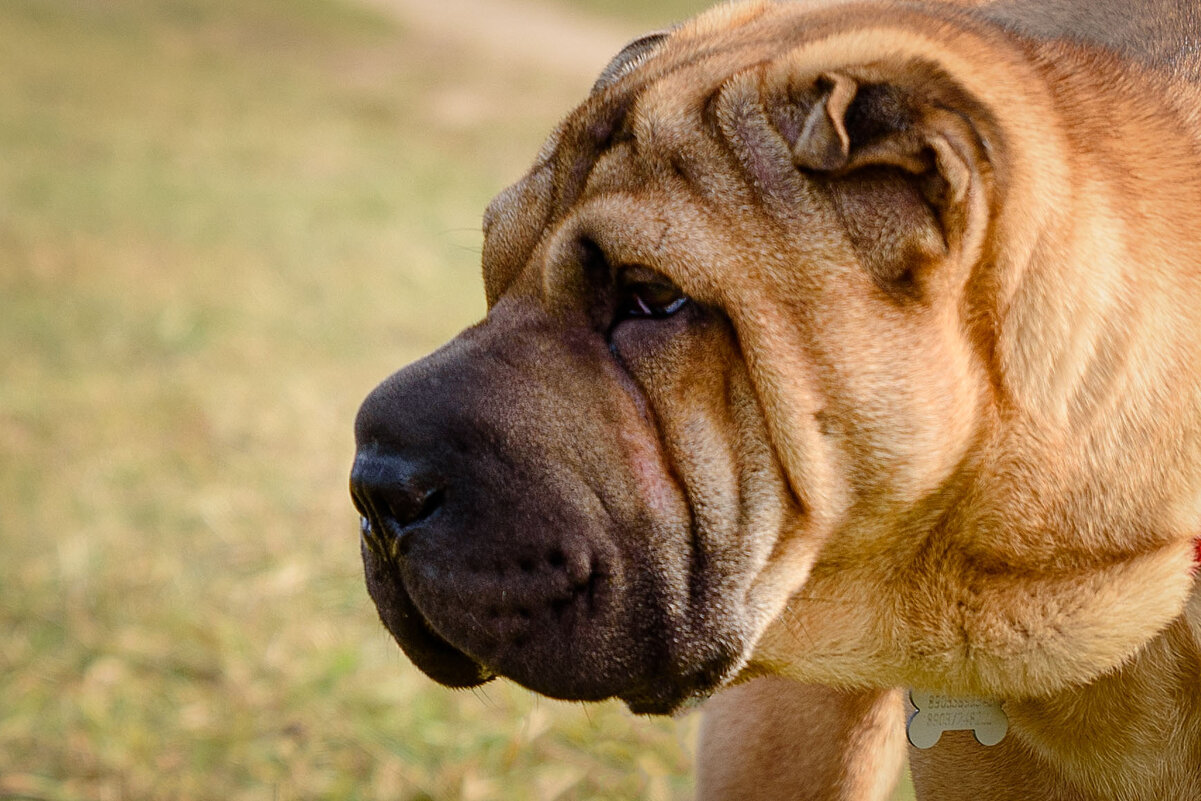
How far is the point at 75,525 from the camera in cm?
525

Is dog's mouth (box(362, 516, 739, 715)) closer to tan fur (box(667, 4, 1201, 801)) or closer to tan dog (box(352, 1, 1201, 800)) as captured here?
tan dog (box(352, 1, 1201, 800))

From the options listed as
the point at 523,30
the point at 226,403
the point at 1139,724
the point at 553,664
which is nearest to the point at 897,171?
the point at 553,664

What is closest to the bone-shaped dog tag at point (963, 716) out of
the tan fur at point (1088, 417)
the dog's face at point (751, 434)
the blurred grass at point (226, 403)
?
the tan fur at point (1088, 417)

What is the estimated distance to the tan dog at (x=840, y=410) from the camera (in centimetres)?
209

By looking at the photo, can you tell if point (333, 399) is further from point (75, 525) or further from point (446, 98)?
point (446, 98)

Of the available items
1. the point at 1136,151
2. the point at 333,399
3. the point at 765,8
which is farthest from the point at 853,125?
the point at 333,399

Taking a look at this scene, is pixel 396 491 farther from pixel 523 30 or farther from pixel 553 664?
pixel 523 30

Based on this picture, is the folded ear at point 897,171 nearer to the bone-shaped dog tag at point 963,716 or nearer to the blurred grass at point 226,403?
the bone-shaped dog tag at point 963,716

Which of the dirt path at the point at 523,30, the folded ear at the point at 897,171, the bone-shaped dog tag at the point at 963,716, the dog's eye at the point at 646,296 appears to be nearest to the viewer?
the folded ear at the point at 897,171

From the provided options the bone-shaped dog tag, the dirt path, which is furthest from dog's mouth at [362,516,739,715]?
the dirt path

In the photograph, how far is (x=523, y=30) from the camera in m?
16.7

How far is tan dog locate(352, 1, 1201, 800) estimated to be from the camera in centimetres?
209

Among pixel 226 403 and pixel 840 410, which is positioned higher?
pixel 840 410

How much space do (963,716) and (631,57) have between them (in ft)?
5.08
